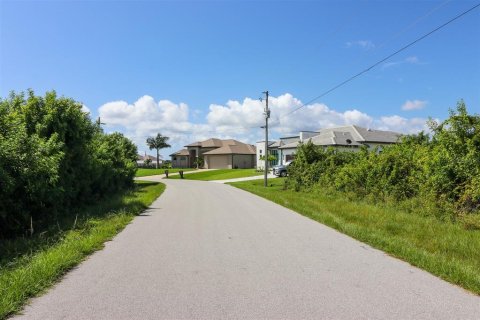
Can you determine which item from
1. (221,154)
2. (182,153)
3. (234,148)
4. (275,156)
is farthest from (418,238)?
(182,153)

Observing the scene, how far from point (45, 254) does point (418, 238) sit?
28.3 feet

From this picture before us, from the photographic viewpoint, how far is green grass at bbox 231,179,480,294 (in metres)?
6.90

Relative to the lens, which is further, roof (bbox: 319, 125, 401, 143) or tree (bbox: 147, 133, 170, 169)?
tree (bbox: 147, 133, 170, 169)

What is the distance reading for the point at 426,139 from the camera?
23.3 m

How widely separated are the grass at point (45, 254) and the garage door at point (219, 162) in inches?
2823

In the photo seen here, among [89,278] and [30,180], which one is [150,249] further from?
[30,180]

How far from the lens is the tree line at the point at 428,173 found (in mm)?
13648

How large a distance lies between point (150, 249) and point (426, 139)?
19489 mm

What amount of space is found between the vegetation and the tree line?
1234 cm

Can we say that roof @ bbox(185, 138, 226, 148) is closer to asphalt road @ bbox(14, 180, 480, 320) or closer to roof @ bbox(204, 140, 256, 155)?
roof @ bbox(204, 140, 256, 155)

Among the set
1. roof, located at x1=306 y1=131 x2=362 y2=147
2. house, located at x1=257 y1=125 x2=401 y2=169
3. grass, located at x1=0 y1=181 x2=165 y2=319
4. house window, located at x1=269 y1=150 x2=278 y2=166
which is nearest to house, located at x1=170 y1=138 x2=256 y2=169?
house window, located at x1=269 y1=150 x2=278 y2=166

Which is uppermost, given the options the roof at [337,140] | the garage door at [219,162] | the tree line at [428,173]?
the roof at [337,140]

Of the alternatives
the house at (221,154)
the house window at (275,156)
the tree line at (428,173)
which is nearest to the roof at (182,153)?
the house at (221,154)

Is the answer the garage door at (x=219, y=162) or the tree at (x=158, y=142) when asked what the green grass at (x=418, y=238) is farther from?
the tree at (x=158, y=142)
